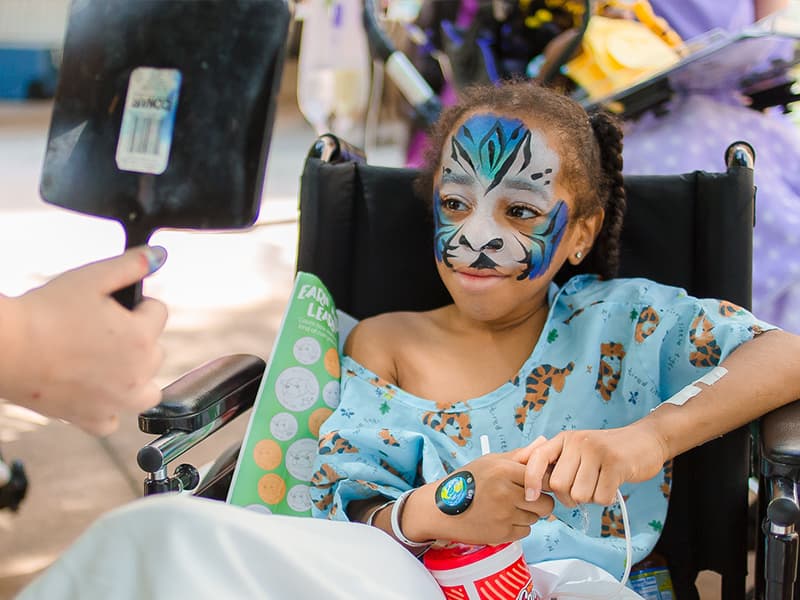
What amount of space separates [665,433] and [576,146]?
445 mm

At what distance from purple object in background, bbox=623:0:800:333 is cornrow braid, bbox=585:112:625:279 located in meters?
0.56

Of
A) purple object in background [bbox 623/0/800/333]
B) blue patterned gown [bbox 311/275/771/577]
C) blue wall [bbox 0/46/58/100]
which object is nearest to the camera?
blue patterned gown [bbox 311/275/771/577]

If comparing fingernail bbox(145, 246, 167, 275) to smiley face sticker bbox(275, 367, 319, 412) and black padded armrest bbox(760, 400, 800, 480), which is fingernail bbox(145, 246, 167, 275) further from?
black padded armrest bbox(760, 400, 800, 480)

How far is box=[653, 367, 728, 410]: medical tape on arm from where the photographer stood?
1.28 meters

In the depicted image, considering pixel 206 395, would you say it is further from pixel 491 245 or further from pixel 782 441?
pixel 782 441

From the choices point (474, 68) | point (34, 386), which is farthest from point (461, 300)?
point (474, 68)

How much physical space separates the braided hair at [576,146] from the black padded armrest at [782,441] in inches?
14.8

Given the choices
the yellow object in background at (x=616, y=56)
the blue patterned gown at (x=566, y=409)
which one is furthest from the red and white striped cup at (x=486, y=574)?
the yellow object in background at (x=616, y=56)

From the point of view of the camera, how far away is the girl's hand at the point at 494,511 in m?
1.14

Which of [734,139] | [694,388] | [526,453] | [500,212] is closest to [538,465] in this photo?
[526,453]

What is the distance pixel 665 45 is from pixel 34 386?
5.66ft

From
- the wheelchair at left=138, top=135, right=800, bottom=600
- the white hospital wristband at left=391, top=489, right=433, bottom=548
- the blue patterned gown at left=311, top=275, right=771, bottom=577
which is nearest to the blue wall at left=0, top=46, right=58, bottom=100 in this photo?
the wheelchair at left=138, top=135, right=800, bottom=600

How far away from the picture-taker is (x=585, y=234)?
1.52m

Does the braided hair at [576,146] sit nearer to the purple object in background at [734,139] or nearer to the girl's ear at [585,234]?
the girl's ear at [585,234]
